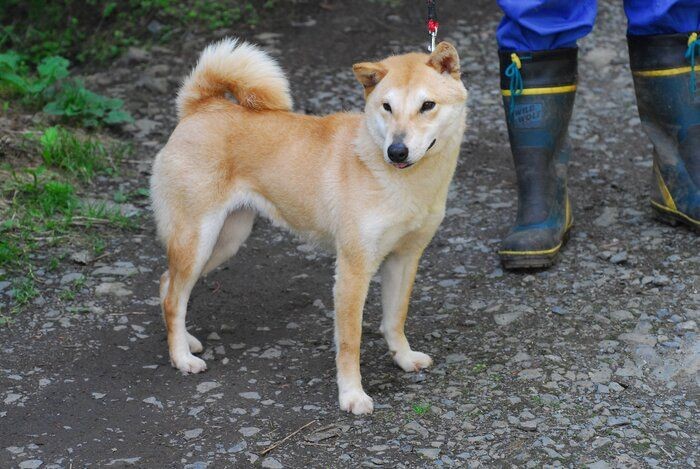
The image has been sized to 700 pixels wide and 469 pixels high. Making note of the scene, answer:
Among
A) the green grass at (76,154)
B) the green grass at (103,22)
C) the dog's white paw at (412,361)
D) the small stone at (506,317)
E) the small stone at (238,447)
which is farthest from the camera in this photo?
the green grass at (103,22)

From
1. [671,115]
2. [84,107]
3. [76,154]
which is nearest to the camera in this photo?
[671,115]

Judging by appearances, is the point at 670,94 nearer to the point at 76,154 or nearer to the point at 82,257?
the point at 82,257

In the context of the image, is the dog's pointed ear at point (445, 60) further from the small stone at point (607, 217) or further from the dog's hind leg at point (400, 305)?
the small stone at point (607, 217)

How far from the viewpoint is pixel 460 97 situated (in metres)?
3.45

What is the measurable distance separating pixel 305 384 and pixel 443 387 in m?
0.54

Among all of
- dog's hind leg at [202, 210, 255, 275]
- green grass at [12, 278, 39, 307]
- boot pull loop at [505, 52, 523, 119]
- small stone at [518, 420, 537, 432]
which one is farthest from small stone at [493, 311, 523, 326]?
green grass at [12, 278, 39, 307]

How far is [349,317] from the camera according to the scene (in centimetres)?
350

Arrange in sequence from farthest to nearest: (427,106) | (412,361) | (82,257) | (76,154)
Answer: (76,154), (82,257), (412,361), (427,106)

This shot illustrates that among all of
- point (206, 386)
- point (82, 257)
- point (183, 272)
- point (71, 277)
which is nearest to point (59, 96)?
point (82, 257)

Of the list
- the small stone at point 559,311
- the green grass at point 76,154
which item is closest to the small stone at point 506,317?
the small stone at point 559,311

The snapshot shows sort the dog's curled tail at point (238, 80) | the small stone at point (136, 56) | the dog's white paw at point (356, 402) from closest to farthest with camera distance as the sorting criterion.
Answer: the dog's white paw at point (356, 402), the dog's curled tail at point (238, 80), the small stone at point (136, 56)

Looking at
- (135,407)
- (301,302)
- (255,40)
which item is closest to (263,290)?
(301,302)

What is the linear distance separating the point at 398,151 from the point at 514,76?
1.37 metres

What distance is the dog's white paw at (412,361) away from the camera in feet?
12.2
